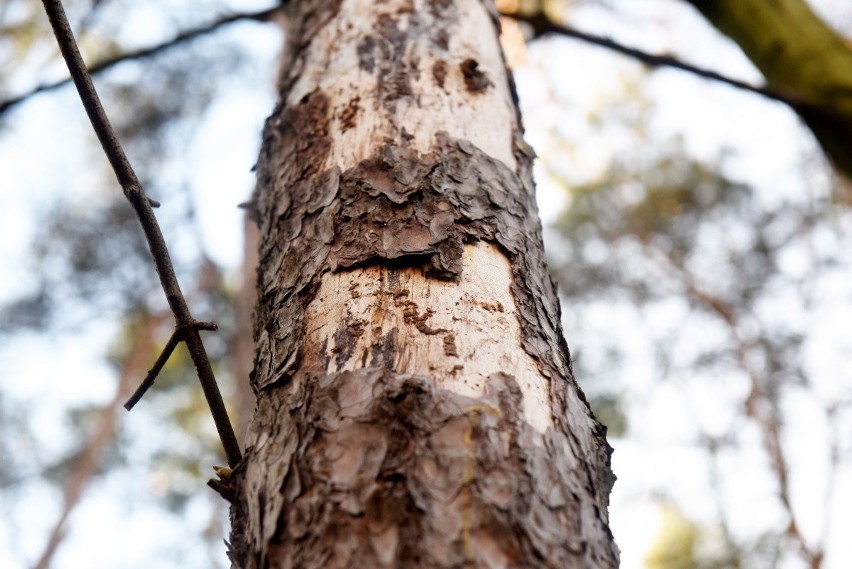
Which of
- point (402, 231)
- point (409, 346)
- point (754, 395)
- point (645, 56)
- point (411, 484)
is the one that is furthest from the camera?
point (754, 395)

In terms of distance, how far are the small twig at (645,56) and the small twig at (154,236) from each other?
1.46m

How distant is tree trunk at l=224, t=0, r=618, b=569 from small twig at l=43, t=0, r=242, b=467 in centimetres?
5

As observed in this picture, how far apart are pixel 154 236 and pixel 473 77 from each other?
1.82 ft

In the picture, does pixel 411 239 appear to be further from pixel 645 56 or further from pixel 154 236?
pixel 645 56

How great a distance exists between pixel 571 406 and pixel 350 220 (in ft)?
1.12

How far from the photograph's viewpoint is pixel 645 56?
6.05 ft

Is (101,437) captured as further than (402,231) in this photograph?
Yes

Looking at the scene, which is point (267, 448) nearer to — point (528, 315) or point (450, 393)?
point (450, 393)

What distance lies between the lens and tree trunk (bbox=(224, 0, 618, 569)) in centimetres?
59

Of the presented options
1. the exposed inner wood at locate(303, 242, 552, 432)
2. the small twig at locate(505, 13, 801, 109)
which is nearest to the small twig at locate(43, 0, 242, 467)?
the exposed inner wood at locate(303, 242, 552, 432)

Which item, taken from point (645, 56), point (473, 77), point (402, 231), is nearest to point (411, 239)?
point (402, 231)

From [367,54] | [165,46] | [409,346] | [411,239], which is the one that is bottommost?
[409,346]

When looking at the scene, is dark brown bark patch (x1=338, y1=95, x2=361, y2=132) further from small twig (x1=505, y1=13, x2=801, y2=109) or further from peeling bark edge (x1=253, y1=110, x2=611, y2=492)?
small twig (x1=505, y1=13, x2=801, y2=109)

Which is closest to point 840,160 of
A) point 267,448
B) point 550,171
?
point 267,448
